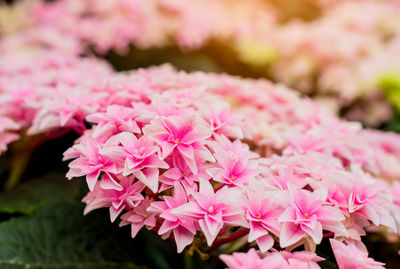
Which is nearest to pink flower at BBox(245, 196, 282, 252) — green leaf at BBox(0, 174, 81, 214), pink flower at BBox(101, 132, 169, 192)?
pink flower at BBox(101, 132, 169, 192)

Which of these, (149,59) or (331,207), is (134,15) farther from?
(331,207)

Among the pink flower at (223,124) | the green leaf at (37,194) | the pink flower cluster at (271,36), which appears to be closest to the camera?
the pink flower at (223,124)

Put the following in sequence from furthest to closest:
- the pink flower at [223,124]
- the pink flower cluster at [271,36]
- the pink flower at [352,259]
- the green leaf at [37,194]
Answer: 1. the pink flower cluster at [271,36]
2. the green leaf at [37,194]
3. the pink flower at [223,124]
4. the pink flower at [352,259]

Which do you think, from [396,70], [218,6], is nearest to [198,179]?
[396,70]

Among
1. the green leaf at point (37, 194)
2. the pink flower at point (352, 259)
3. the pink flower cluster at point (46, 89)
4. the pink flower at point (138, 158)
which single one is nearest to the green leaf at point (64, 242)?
the green leaf at point (37, 194)

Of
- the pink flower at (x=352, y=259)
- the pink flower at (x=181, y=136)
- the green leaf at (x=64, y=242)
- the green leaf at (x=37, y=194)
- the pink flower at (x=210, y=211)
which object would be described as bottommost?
the green leaf at (x=37, y=194)

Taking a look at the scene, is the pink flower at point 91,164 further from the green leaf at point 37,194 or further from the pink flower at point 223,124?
the green leaf at point 37,194

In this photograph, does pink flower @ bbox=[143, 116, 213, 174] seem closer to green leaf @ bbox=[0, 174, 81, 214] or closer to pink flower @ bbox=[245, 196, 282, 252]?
pink flower @ bbox=[245, 196, 282, 252]
